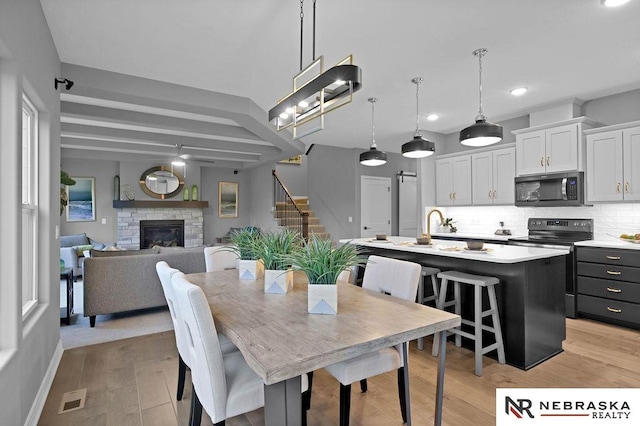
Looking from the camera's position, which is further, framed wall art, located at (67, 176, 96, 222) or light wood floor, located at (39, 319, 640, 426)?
framed wall art, located at (67, 176, 96, 222)

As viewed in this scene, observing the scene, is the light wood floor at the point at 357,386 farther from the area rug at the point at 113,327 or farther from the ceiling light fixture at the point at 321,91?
the ceiling light fixture at the point at 321,91

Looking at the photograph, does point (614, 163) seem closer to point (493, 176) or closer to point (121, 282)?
point (493, 176)

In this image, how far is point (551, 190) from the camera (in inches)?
177

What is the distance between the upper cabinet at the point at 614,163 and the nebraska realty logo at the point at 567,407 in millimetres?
2637

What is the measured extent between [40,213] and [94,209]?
5.99 m

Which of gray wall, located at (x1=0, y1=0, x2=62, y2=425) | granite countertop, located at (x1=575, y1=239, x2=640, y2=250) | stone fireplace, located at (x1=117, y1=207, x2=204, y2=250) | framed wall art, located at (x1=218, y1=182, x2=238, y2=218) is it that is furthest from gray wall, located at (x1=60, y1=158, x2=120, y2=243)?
granite countertop, located at (x1=575, y1=239, x2=640, y2=250)

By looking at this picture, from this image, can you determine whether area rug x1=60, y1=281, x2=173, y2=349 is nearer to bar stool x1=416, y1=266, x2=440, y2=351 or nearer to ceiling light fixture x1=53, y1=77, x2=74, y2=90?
ceiling light fixture x1=53, y1=77, x2=74, y2=90

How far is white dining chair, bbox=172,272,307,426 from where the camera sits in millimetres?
1426

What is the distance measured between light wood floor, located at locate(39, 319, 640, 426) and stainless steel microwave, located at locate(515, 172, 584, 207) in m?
1.70

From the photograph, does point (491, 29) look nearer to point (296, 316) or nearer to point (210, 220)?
point (296, 316)

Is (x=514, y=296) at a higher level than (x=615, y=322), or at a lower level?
higher

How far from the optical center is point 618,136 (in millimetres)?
3996

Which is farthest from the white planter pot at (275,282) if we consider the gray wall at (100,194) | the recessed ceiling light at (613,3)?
the gray wall at (100,194)

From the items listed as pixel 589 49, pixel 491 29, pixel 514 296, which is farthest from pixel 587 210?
pixel 491 29
